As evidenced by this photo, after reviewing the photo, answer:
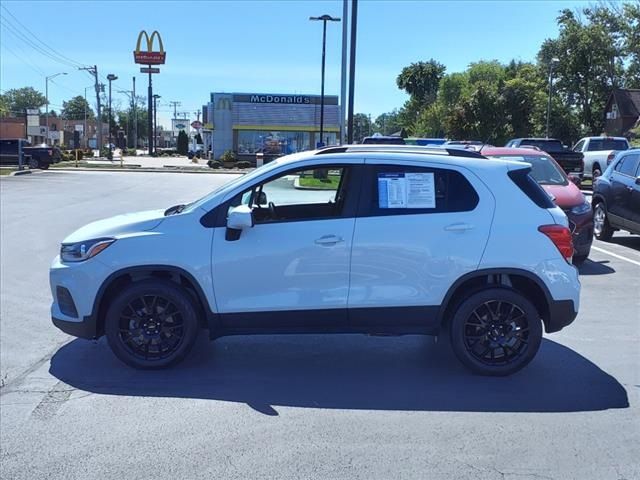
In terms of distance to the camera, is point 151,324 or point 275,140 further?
point 275,140

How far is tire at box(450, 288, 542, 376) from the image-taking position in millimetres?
5039

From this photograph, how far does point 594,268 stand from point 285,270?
255 inches

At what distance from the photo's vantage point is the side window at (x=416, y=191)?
16.5ft

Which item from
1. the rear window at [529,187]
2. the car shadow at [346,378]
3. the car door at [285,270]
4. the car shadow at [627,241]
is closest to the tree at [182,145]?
the car shadow at [627,241]

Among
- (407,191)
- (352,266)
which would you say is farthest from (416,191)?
(352,266)

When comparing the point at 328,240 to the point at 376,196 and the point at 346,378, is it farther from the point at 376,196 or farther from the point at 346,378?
the point at 346,378

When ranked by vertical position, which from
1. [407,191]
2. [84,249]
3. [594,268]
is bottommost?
[594,268]

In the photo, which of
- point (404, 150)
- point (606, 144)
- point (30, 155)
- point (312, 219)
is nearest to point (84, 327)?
point (312, 219)

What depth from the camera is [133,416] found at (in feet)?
14.4

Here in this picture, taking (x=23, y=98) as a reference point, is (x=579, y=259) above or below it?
below

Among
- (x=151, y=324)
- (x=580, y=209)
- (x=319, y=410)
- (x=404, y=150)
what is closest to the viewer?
(x=319, y=410)

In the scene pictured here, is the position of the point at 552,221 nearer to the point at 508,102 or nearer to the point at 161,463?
the point at 161,463

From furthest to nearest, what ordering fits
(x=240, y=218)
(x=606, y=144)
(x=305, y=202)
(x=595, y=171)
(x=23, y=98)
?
1. (x=23, y=98)
2. (x=606, y=144)
3. (x=595, y=171)
4. (x=305, y=202)
5. (x=240, y=218)

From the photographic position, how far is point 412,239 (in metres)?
4.93
